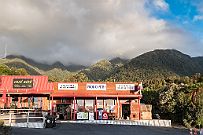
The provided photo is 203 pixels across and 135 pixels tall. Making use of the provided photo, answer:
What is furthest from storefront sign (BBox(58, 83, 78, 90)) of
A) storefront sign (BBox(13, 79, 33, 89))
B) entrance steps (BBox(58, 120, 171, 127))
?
entrance steps (BBox(58, 120, 171, 127))

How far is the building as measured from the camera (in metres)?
40.0

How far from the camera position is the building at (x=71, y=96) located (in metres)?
40.0

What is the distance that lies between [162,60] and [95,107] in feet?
523

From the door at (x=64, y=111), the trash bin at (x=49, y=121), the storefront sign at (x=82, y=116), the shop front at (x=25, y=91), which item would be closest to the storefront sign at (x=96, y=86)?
the door at (x=64, y=111)

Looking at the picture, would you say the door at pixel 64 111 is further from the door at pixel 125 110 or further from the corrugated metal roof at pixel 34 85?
the door at pixel 125 110

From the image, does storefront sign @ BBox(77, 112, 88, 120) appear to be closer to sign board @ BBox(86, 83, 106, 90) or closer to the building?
the building

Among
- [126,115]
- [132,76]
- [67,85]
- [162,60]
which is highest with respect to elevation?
[162,60]

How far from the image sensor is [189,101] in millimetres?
38469

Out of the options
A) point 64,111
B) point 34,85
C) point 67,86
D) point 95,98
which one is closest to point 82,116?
point 64,111

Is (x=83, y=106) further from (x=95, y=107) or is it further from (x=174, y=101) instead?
(x=174, y=101)

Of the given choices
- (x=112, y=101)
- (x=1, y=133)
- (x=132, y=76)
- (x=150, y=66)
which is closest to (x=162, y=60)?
(x=150, y=66)

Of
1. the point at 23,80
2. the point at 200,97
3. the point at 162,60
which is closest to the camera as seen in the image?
the point at 200,97

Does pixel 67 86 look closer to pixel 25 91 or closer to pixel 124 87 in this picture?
pixel 25 91

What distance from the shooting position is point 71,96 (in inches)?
1586
